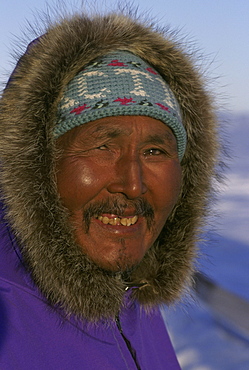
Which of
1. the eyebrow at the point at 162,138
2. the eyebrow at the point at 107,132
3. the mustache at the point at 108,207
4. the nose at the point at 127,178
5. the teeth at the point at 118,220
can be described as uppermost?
the eyebrow at the point at 107,132

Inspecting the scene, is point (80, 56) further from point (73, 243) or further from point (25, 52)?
point (73, 243)

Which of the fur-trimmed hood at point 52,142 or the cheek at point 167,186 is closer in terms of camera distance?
the fur-trimmed hood at point 52,142

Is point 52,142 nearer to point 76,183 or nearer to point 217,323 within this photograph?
point 76,183

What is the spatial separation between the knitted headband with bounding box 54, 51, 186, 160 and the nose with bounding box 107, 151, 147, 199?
16 centimetres

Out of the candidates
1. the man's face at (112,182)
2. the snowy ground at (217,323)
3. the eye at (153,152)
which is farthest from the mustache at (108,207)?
the snowy ground at (217,323)

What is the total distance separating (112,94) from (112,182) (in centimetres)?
29

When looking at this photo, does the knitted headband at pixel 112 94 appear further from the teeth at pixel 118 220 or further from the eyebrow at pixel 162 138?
the teeth at pixel 118 220

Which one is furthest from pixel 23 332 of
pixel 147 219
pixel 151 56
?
pixel 151 56

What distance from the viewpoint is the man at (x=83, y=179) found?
1.66 m

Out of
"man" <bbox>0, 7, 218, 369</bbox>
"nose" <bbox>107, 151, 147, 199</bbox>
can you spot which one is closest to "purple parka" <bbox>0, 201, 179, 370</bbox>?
"man" <bbox>0, 7, 218, 369</bbox>

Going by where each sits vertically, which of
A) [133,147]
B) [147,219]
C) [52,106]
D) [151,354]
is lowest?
[151,354]

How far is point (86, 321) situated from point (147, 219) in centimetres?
41

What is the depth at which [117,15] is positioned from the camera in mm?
1929

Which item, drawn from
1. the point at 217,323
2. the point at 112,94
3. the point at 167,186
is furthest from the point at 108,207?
the point at 217,323
